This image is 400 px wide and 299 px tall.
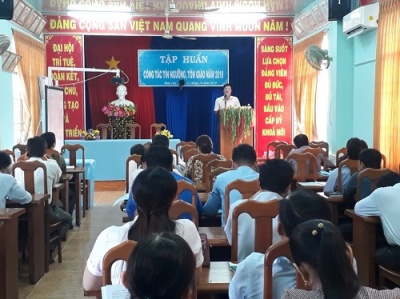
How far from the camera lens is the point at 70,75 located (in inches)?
428

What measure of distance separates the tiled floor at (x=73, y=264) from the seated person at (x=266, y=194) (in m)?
1.69

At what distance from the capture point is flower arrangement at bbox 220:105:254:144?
9148 mm

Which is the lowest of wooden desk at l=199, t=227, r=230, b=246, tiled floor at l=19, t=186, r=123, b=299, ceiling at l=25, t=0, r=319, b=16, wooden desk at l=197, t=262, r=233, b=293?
tiled floor at l=19, t=186, r=123, b=299

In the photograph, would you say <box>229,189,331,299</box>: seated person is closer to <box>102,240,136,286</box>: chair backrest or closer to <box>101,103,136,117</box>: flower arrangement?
<box>102,240,136,286</box>: chair backrest

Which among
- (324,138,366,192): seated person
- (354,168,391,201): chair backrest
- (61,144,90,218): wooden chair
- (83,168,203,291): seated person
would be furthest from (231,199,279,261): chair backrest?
(61,144,90,218): wooden chair

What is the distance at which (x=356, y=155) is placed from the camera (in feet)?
15.9

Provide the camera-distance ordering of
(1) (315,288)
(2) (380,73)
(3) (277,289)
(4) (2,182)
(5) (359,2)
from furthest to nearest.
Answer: (5) (359,2)
(2) (380,73)
(4) (2,182)
(3) (277,289)
(1) (315,288)

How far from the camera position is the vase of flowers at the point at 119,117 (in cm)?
1055

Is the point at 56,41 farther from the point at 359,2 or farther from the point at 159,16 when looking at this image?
the point at 359,2

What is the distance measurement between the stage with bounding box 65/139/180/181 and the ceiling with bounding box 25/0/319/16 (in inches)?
93.0

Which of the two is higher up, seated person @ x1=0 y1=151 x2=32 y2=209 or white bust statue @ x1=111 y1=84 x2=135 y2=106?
white bust statue @ x1=111 y1=84 x2=135 y2=106

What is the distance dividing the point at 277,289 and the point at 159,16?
9.35 meters

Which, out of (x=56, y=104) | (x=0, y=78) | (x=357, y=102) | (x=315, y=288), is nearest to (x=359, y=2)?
(x=357, y=102)

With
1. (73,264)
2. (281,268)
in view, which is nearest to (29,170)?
(73,264)
